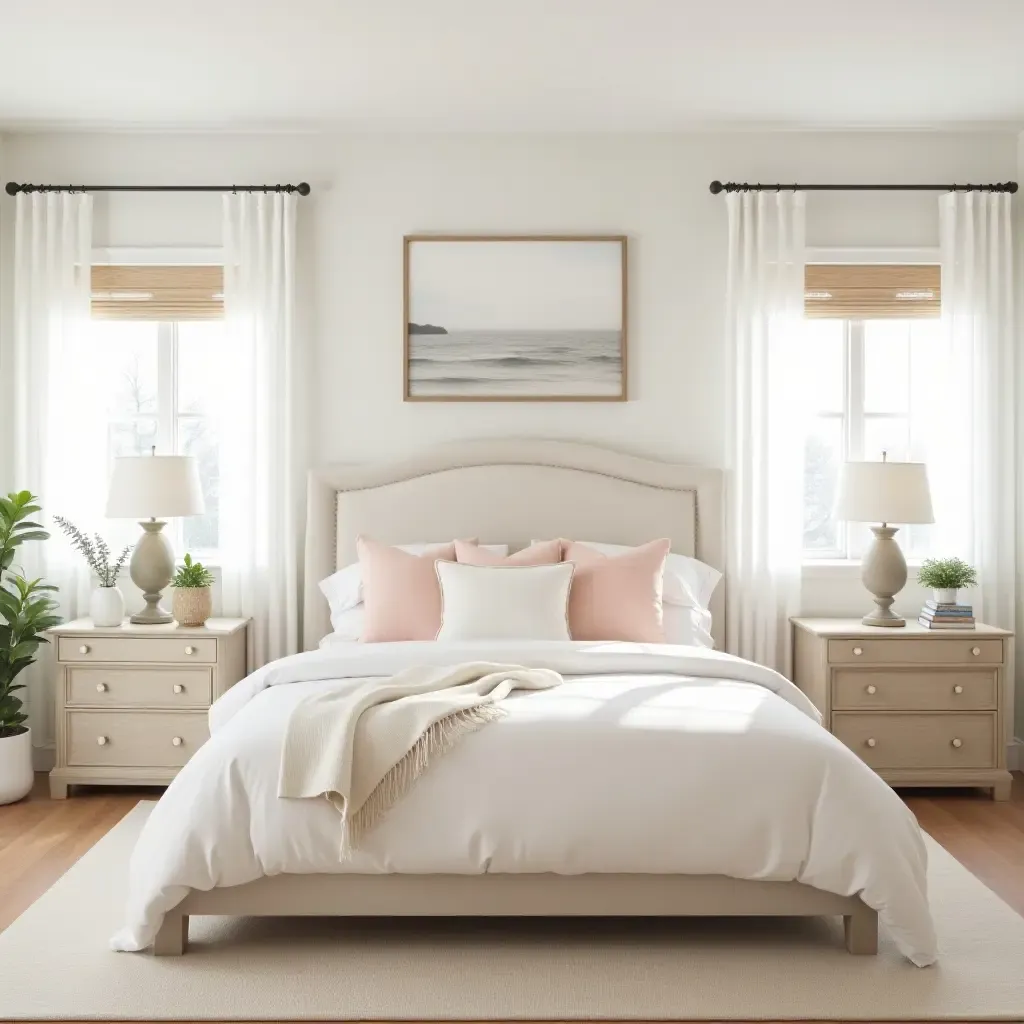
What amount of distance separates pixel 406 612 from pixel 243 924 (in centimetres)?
137

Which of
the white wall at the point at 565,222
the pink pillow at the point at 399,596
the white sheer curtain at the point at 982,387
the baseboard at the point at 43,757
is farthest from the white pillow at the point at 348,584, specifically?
the white sheer curtain at the point at 982,387

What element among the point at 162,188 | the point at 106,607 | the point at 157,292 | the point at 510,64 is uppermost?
the point at 510,64

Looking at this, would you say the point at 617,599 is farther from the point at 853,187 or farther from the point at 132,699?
the point at 853,187

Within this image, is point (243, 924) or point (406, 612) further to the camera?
point (406, 612)

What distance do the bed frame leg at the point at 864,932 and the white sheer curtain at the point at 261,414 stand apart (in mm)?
2685

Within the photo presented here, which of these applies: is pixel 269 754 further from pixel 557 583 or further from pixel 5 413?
pixel 5 413

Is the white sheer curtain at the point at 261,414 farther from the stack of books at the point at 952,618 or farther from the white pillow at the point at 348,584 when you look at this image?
the stack of books at the point at 952,618

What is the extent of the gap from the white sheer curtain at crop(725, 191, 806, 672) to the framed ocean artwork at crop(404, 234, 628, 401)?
0.51 meters

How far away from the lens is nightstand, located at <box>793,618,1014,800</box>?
4410 mm

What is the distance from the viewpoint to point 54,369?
15.6 feet

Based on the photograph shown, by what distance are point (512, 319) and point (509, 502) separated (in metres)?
0.80

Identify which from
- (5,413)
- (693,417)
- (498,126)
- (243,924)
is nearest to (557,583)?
(693,417)

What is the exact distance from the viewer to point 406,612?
4141mm

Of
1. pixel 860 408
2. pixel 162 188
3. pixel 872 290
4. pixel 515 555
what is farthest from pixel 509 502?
pixel 162 188
